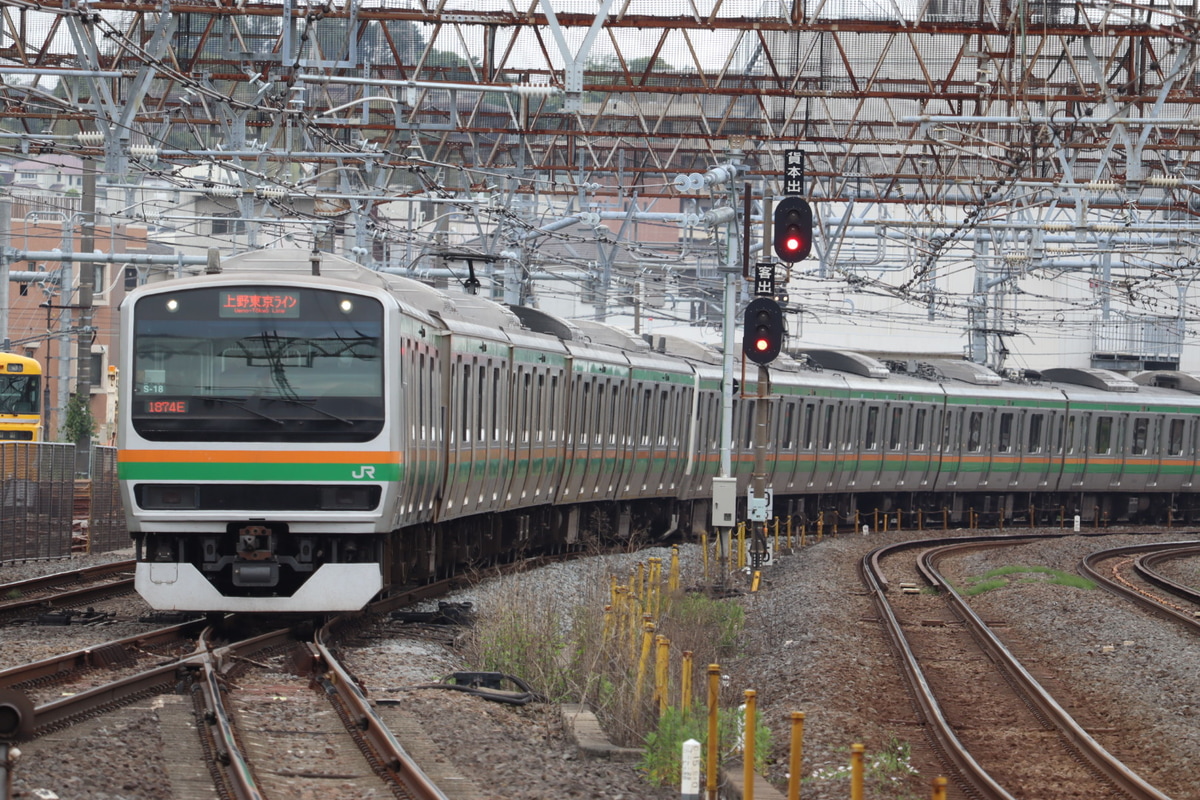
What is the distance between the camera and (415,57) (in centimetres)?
3694

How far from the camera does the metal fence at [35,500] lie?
71.1 feet

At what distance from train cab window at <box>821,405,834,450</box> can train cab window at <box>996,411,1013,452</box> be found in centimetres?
562

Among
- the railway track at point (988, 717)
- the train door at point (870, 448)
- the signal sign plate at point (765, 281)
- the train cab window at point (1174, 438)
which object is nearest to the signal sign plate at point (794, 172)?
the signal sign plate at point (765, 281)

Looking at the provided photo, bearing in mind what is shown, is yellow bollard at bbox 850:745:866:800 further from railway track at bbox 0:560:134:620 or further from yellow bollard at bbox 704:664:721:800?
railway track at bbox 0:560:134:620

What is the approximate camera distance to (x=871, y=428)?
36.1m

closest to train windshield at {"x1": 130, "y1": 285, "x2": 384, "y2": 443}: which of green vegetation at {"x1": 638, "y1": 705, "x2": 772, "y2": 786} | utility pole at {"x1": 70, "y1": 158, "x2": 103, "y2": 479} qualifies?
green vegetation at {"x1": 638, "y1": 705, "x2": 772, "y2": 786}

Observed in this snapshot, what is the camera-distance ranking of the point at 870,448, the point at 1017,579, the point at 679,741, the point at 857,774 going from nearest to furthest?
the point at 857,774
the point at 679,741
the point at 1017,579
the point at 870,448

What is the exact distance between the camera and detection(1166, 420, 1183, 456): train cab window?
4094 centimetres

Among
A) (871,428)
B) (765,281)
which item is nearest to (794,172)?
(765,281)

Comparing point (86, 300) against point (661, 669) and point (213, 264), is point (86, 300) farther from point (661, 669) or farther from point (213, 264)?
point (661, 669)

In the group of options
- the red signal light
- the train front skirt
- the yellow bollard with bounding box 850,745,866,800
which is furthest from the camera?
the red signal light

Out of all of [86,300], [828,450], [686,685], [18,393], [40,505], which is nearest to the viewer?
[686,685]

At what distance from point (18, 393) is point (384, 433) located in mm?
25729

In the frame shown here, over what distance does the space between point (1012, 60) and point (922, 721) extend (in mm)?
12325
